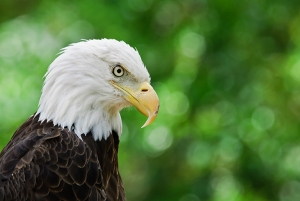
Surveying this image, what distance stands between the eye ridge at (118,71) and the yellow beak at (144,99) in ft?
0.19

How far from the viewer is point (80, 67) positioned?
392 centimetres

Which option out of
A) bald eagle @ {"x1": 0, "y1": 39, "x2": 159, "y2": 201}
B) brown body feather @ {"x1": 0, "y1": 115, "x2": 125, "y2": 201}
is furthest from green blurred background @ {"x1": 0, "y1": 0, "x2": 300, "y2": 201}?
brown body feather @ {"x1": 0, "y1": 115, "x2": 125, "y2": 201}

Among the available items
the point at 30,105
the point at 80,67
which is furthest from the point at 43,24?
the point at 80,67

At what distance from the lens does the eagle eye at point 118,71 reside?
3932 mm

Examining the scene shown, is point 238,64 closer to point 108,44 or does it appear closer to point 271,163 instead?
point 271,163

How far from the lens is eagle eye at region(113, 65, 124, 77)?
3.93m

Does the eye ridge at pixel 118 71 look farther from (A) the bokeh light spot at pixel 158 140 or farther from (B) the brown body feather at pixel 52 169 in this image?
(A) the bokeh light spot at pixel 158 140

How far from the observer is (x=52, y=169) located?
3.62 m

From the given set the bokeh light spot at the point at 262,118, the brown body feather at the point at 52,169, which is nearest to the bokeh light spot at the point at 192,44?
the bokeh light spot at the point at 262,118

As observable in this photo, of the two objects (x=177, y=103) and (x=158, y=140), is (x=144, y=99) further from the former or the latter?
(x=158, y=140)

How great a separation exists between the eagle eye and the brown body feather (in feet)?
1.33

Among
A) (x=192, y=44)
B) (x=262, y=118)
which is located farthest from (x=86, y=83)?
(x=192, y=44)

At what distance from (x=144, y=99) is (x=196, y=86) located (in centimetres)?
294

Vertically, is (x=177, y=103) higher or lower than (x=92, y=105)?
higher
